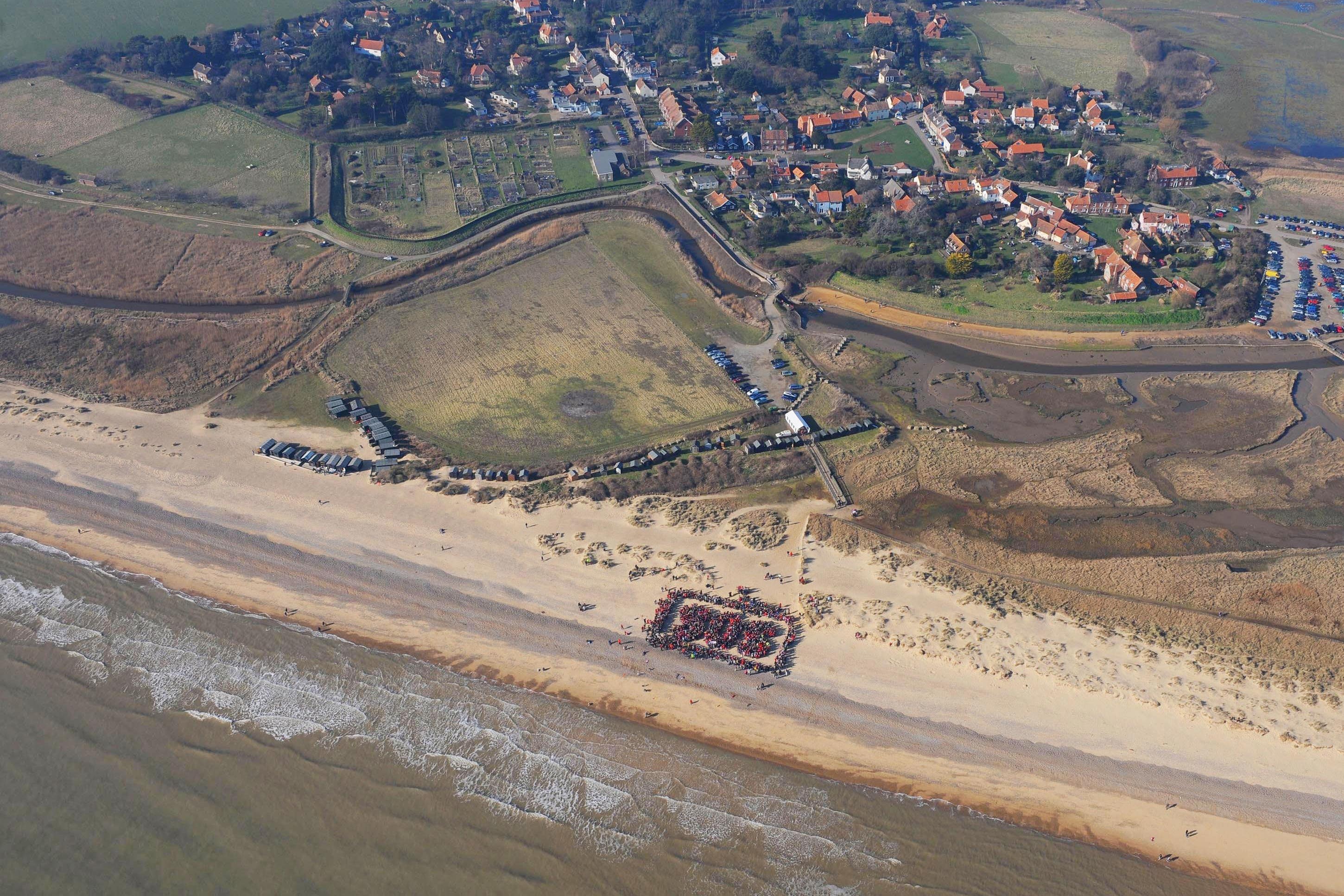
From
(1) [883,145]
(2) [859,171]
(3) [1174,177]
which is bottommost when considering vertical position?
(2) [859,171]

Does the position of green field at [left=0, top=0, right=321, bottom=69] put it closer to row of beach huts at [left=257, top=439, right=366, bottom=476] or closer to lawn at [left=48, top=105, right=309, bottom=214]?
lawn at [left=48, top=105, right=309, bottom=214]

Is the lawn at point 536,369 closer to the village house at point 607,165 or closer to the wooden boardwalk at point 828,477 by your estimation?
the wooden boardwalk at point 828,477

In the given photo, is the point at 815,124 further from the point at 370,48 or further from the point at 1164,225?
the point at 370,48

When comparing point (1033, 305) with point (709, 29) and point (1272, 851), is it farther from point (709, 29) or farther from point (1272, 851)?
point (709, 29)

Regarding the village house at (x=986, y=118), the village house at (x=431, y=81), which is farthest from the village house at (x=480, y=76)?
the village house at (x=986, y=118)

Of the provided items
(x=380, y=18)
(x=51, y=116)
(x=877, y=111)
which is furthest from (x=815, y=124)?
(x=51, y=116)

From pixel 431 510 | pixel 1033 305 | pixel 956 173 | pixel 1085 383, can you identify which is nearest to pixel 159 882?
pixel 431 510

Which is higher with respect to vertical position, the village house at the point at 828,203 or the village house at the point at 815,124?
the village house at the point at 815,124
